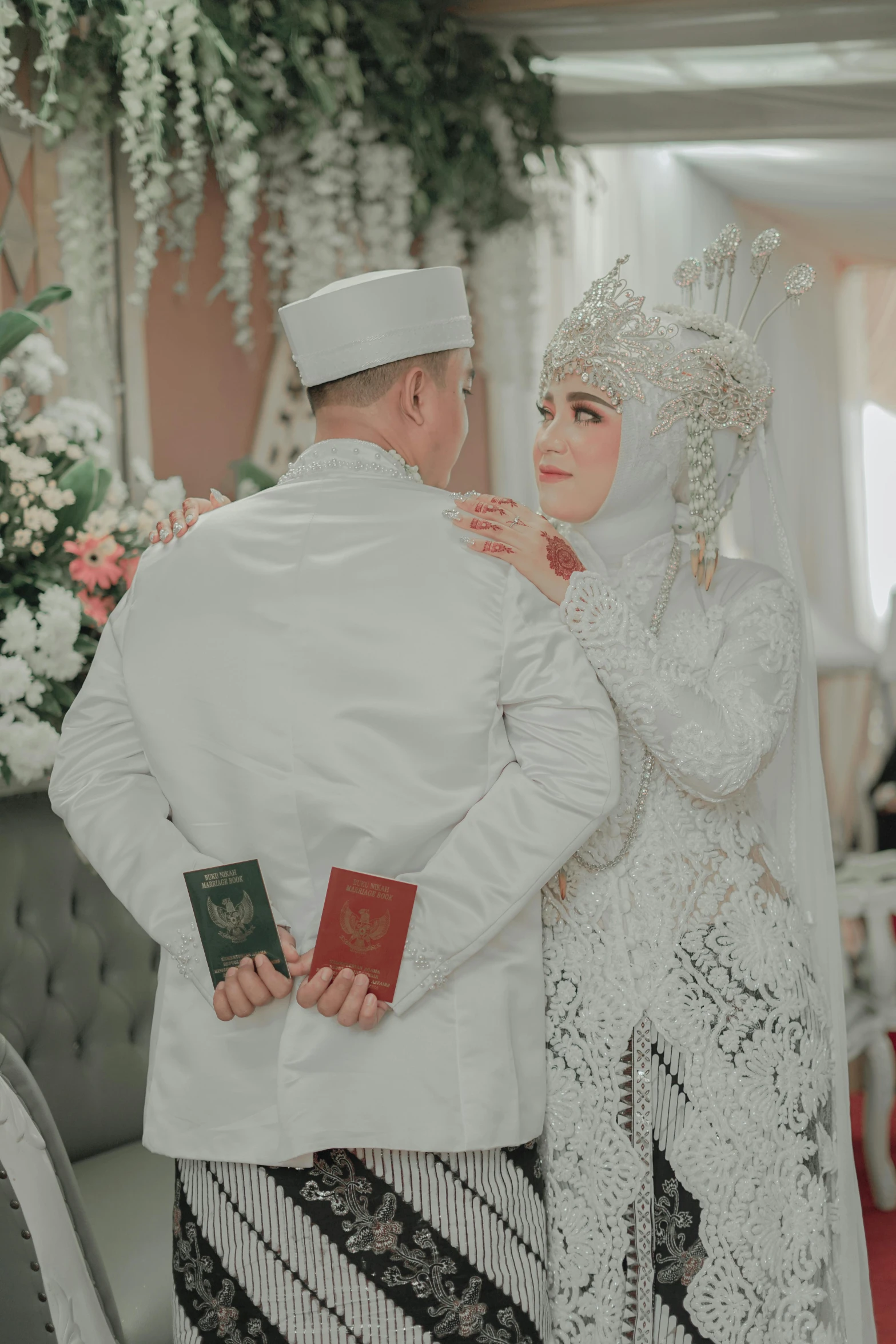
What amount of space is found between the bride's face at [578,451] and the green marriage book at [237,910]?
0.76 metres

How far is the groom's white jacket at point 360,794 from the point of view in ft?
4.38

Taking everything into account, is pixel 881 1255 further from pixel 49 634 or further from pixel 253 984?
pixel 49 634

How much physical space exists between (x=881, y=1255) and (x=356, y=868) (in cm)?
237

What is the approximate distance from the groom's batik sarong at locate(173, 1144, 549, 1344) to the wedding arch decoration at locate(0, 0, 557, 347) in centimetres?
236

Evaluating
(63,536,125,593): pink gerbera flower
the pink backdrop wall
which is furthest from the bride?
the pink backdrop wall

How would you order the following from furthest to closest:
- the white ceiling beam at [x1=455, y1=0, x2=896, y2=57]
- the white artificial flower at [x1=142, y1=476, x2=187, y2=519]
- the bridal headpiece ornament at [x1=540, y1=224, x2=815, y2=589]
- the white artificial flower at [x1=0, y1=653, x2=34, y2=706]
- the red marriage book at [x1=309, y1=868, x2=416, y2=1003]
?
the white ceiling beam at [x1=455, y1=0, x2=896, y2=57] < the white artificial flower at [x1=142, y1=476, x2=187, y2=519] < the white artificial flower at [x1=0, y1=653, x2=34, y2=706] < the bridal headpiece ornament at [x1=540, y1=224, x2=815, y2=589] < the red marriage book at [x1=309, y1=868, x2=416, y2=1003]

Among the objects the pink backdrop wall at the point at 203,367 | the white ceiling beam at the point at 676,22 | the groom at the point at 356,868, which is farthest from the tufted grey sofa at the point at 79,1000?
the white ceiling beam at the point at 676,22

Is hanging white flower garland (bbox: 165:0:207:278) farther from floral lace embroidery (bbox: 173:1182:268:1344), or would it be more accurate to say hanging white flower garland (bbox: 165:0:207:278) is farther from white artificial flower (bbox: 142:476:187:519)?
floral lace embroidery (bbox: 173:1182:268:1344)

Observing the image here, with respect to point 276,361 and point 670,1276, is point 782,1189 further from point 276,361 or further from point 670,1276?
point 276,361

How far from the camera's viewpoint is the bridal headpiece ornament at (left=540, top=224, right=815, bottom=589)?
5.66 feet

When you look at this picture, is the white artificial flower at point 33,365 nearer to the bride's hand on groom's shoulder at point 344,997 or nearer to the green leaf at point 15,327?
the green leaf at point 15,327

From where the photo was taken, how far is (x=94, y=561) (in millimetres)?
2475

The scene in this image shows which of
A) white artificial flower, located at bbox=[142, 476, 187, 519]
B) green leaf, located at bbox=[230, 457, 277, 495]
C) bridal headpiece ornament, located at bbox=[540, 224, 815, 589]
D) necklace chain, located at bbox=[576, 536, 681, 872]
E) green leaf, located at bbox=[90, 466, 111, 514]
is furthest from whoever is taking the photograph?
green leaf, located at bbox=[230, 457, 277, 495]

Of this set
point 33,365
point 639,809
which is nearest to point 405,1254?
point 639,809
